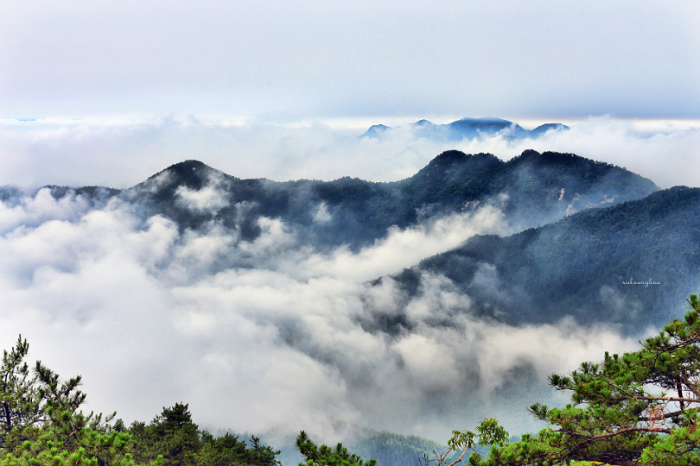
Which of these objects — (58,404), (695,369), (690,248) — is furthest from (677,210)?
(58,404)

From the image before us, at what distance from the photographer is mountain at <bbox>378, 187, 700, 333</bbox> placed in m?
144

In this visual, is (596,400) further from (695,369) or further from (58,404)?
(58,404)

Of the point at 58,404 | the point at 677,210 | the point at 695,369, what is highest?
the point at 677,210

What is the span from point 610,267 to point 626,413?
185356mm

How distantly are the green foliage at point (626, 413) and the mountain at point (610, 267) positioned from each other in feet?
527

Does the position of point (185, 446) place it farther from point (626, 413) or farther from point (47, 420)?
point (626, 413)

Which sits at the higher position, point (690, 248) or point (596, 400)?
point (690, 248)

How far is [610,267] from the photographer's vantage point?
534ft

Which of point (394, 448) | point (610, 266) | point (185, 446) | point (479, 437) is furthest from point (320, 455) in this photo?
point (610, 266)

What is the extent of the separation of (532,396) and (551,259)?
67.5m

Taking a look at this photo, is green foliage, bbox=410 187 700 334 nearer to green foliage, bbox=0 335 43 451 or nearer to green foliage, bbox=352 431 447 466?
green foliage, bbox=352 431 447 466

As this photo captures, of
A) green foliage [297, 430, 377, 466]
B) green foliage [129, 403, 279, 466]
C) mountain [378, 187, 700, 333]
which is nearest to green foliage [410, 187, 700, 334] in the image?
mountain [378, 187, 700, 333]

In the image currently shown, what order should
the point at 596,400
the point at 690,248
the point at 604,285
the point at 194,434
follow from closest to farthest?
1. the point at 596,400
2. the point at 194,434
3. the point at 690,248
4. the point at 604,285

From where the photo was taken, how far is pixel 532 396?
18312 centimetres
